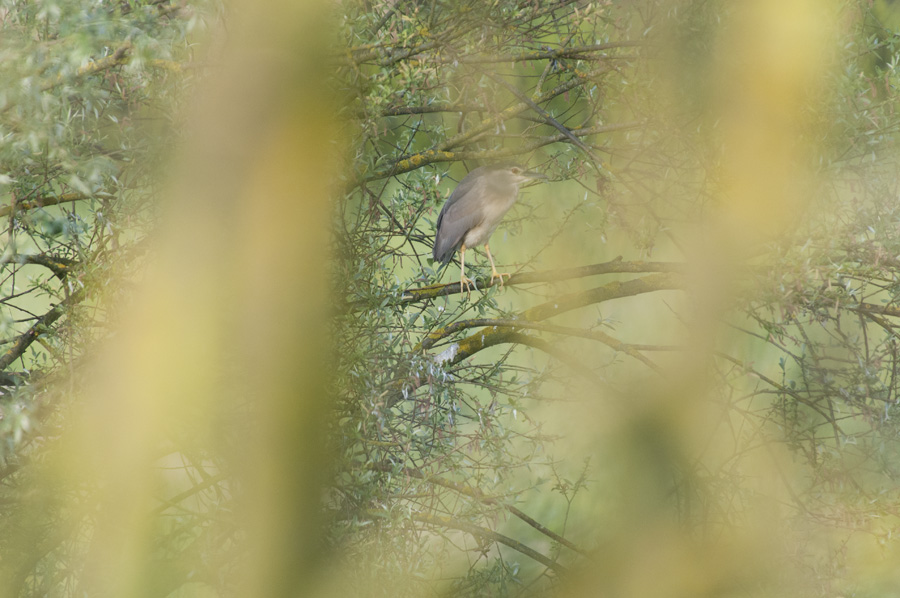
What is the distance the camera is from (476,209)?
2.59 metres

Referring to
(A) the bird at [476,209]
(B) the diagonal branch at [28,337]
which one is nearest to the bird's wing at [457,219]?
(A) the bird at [476,209]

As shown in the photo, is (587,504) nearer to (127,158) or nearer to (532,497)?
(127,158)

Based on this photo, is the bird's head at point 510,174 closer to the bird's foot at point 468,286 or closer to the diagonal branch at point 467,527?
the bird's foot at point 468,286

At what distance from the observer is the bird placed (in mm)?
2408

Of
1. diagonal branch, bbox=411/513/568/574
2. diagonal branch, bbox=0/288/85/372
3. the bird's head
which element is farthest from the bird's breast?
diagonal branch, bbox=0/288/85/372

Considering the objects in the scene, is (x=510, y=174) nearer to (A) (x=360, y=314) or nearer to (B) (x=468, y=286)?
(B) (x=468, y=286)

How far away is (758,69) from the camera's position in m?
0.66

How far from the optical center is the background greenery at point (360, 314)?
0.55 meters

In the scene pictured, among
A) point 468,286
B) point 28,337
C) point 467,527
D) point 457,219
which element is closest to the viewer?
point 467,527

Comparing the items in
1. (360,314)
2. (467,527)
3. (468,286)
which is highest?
(468,286)

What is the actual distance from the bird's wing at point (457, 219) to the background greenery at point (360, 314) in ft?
3.84

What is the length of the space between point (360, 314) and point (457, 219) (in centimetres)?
204

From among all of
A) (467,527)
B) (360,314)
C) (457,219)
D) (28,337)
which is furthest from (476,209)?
(360,314)

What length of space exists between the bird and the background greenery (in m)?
0.96
